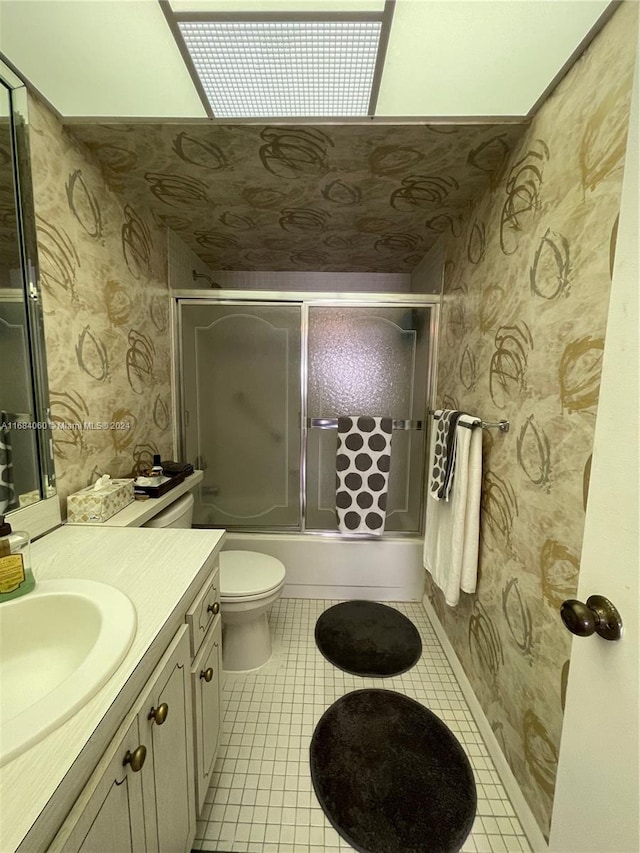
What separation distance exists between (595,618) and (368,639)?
1.45 m

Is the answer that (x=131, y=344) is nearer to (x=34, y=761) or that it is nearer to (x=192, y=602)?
(x=192, y=602)

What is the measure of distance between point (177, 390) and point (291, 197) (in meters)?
1.23

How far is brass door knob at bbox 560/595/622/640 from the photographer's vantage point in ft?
1.57

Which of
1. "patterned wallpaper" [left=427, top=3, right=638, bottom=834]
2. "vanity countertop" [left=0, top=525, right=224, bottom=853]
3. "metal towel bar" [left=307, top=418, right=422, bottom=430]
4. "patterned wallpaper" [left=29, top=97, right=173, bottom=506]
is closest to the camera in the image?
"vanity countertop" [left=0, top=525, right=224, bottom=853]

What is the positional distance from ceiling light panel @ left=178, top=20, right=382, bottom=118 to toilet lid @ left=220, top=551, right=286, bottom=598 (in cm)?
176

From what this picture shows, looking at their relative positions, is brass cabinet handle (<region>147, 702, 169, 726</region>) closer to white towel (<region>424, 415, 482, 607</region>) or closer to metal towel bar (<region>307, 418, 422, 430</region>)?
white towel (<region>424, 415, 482, 607</region>)

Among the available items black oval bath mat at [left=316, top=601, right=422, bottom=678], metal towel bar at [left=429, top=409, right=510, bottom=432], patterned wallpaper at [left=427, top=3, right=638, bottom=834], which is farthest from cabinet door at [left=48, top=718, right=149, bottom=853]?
metal towel bar at [left=429, top=409, right=510, bottom=432]

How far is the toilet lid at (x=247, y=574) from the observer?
139cm

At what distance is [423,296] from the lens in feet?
6.29

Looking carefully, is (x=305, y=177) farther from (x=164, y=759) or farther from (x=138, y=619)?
(x=164, y=759)

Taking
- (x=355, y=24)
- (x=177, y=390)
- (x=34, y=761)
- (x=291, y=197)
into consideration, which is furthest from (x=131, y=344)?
(x=34, y=761)

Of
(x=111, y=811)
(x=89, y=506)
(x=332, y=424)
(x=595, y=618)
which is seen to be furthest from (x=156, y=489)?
(x=595, y=618)

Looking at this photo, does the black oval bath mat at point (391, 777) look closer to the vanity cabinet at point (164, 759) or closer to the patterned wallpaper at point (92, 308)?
the vanity cabinet at point (164, 759)

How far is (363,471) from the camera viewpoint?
6.31 feet
